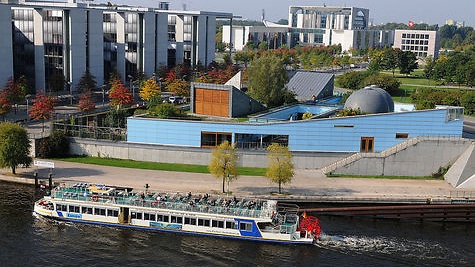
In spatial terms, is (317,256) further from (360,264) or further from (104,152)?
(104,152)

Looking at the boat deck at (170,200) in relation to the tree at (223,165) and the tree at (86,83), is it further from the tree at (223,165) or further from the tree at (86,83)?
the tree at (86,83)

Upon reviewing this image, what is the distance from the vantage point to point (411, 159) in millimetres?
52750

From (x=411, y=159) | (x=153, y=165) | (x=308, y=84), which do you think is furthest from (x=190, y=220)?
(x=308, y=84)

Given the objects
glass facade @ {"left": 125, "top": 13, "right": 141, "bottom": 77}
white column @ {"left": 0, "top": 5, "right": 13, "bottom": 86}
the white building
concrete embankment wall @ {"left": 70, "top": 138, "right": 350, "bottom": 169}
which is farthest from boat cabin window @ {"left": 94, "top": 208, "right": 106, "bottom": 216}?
glass facade @ {"left": 125, "top": 13, "right": 141, "bottom": 77}

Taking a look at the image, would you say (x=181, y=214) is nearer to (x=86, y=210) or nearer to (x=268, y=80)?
(x=86, y=210)

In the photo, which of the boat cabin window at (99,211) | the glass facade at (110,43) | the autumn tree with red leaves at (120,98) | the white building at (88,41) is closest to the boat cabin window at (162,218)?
the boat cabin window at (99,211)

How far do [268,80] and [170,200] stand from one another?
29.4 metres

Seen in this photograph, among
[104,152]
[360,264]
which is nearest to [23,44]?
[104,152]

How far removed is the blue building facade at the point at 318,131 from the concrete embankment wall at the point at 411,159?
2.18 m

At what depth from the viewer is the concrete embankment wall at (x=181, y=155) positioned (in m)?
53.8

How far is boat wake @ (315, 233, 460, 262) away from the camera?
118ft

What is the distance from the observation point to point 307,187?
47.7 metres

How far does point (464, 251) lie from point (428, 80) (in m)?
104

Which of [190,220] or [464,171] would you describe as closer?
[190,220]
